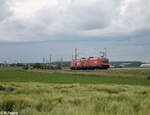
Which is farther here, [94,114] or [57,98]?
[57,98]

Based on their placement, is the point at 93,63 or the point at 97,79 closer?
the point at 97,79

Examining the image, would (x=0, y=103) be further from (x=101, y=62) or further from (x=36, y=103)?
(x=101, y=62)

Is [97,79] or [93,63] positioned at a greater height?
[93,63]

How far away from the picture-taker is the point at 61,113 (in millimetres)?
7355

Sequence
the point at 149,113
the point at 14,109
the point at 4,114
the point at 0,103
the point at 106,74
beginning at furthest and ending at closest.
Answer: the point at 106,74
the point at 0,103
the point at 14,109
the point at 149,113
the point at 4,114

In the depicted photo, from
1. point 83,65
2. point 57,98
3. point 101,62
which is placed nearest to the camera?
point 57,98

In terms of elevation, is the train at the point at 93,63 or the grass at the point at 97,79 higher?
the train at the point at 93,63

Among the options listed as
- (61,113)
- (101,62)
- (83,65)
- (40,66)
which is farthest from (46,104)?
(40,66)

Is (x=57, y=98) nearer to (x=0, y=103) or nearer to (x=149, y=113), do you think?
(x=0, y=103)

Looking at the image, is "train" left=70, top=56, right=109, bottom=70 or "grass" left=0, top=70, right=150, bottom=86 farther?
"train" left=70, top=56, right=109, bottom=70

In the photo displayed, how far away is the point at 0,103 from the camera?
894 centimetres

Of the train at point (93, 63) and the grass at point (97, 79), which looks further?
the train at point (93, 63)

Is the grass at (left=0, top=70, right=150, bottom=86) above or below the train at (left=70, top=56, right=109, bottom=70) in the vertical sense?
below

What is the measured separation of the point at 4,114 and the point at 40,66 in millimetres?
98677
